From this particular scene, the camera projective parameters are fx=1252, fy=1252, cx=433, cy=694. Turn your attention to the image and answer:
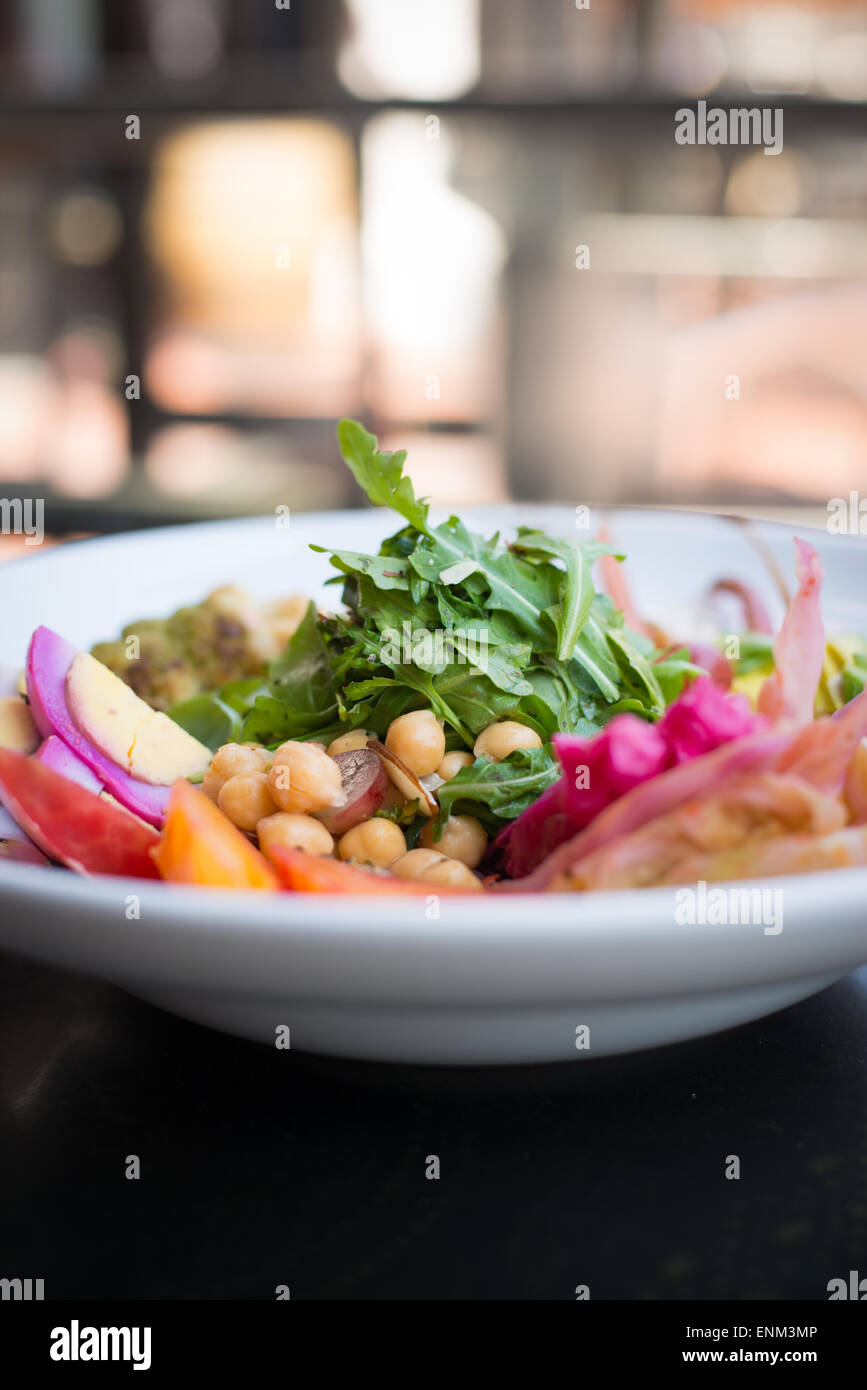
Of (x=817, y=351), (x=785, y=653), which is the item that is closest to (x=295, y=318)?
(x=817, y=351)

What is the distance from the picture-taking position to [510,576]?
1153 mm

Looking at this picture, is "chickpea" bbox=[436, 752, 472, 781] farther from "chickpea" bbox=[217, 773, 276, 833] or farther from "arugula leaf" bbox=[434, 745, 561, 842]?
"chickpea" bbox=[217, 773, 276, 833]

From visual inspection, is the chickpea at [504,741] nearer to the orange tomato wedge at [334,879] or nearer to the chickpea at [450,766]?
the chickpea at [450,766]

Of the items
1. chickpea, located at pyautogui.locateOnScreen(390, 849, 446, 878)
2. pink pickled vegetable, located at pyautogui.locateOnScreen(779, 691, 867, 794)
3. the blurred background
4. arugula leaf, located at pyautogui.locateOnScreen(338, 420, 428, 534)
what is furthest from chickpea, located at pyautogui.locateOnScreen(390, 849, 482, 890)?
the blurred background

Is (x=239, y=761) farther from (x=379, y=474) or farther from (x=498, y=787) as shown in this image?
(x=379, y=474)

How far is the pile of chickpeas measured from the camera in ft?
2.93

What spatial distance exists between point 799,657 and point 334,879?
406 mm

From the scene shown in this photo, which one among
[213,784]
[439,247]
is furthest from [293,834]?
[439,247]

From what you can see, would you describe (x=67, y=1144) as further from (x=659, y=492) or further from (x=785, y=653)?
(x=659, y=492)

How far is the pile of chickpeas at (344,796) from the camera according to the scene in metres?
0.89

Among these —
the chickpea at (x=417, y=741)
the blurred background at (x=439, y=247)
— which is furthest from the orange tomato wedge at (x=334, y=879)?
the blurred background at (x=439, y=247)

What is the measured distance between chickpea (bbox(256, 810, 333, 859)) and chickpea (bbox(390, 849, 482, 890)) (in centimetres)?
6

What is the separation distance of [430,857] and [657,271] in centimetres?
293

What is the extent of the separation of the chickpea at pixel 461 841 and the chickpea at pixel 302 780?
82 millimetres
